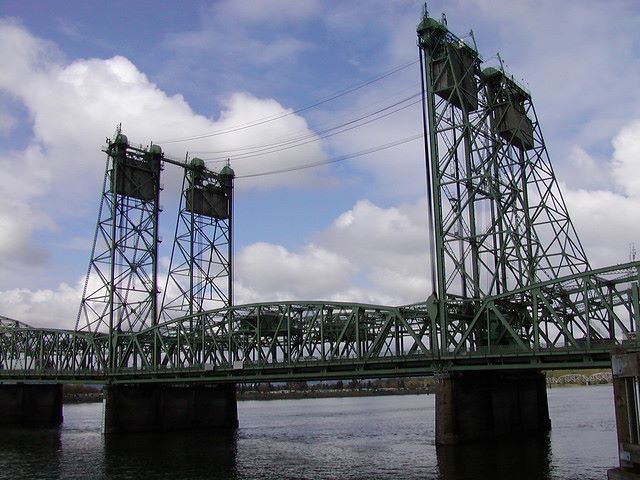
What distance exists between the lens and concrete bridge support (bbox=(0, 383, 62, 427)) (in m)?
94.0

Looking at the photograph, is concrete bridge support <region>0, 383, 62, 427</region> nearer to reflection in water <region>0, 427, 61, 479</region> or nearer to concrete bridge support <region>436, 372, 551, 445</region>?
reflection in water <region>0, 427, 61, 479</region>

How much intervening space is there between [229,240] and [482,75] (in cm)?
3918

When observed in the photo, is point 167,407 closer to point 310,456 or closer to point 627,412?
point 310,456

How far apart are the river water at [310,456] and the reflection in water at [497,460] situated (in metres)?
0.06

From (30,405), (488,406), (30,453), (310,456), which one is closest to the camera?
(310,456)

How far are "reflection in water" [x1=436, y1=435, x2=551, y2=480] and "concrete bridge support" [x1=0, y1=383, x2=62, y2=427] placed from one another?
63.5 meters

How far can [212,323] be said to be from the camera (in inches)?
2788

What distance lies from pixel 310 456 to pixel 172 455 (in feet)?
35.8

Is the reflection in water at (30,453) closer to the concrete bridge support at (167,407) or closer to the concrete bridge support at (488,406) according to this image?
the concrete bridge support at (167,407)

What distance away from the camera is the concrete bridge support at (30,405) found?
93956 millimetres

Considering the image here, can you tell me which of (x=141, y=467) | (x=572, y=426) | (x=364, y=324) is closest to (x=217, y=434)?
(x=364, y=324)

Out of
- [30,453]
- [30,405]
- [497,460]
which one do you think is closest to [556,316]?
[497,460]

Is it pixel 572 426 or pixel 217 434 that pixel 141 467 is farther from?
pixel 572 426

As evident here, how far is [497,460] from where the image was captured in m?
44.7
